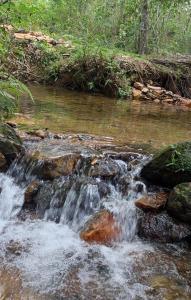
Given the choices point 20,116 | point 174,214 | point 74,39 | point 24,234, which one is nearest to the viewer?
point 24,234

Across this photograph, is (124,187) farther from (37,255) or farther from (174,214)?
(37,255)

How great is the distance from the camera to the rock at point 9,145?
5.82m

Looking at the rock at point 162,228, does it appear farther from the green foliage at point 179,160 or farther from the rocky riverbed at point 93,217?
the green foliage at point 179,160

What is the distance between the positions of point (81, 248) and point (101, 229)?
37cm

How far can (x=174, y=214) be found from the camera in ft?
16.5

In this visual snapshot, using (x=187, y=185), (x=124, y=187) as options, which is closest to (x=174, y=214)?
(x=187, y=185)

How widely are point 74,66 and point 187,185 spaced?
8280mm

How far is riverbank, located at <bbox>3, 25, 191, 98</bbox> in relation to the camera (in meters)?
12.4

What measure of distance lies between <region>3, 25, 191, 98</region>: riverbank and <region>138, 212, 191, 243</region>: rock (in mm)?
7501

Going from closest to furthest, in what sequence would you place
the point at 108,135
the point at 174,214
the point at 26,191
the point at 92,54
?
the point at 174,214, the point at 26,191, the point at 108,135, the point at 92,54

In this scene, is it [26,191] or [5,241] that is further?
[26,191]

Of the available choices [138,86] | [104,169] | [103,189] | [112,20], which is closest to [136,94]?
[138,86]

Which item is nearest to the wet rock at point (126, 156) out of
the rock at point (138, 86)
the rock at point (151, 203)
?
the rock at point (151, 203)

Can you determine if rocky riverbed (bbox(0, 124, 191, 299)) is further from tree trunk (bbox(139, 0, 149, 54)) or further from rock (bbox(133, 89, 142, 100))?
tree trunk (bbox(139, 0, 149, 54))
